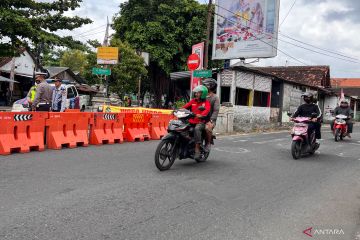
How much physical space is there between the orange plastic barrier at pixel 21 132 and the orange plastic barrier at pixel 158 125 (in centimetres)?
471

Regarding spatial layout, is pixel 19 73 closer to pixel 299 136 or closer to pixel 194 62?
pixel 194 62

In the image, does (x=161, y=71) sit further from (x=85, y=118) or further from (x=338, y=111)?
(x=85, y=118)

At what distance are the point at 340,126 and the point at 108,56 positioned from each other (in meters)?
15.4

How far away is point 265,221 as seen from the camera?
484cm

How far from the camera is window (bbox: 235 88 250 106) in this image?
24.1m

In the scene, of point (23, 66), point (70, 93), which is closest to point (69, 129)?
point (70, 93)

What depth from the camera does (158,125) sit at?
14.1 m

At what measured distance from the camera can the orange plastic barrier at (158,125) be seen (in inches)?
539

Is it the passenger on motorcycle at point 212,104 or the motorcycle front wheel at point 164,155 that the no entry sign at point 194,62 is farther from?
the motorcycle front wheel at point 164,155

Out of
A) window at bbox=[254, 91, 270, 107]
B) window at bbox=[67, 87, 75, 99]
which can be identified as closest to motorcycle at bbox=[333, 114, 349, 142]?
window at bbox=[254, 91, 270, 107]

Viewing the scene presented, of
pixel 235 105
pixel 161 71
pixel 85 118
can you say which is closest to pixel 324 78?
pixel 161 71

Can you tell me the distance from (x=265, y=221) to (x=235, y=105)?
1857 centimetres

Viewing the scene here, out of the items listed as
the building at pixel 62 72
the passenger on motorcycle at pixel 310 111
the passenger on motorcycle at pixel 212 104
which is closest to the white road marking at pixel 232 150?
the passenger on motorcycle at pixel 310 111

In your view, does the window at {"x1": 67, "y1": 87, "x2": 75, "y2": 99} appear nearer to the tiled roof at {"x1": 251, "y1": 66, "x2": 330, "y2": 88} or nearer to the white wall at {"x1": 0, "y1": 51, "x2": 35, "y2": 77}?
the white wall at {"x1": 0, "y1": 51, "x2": 35, "y2": 77}
